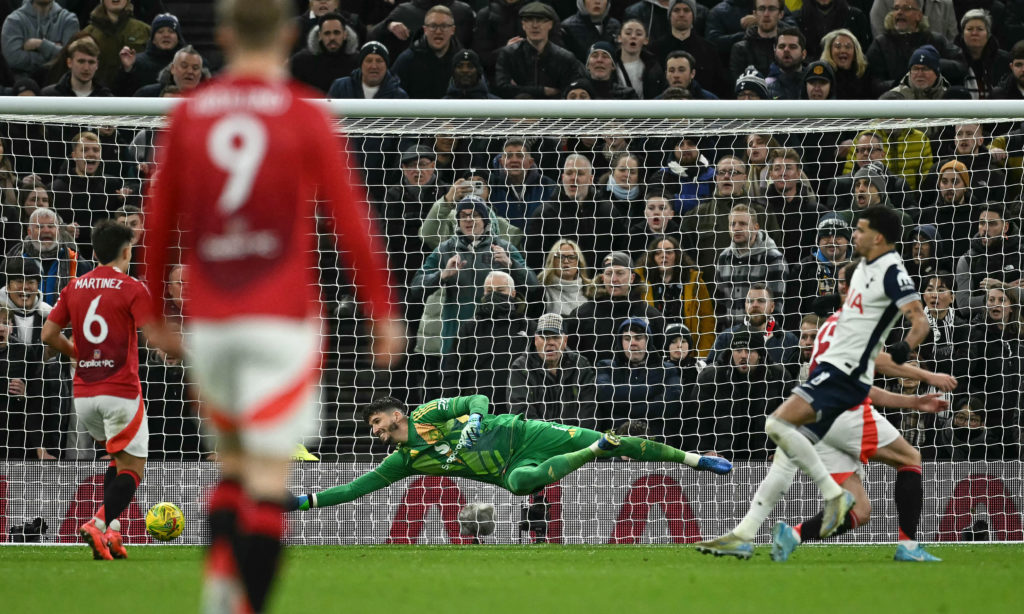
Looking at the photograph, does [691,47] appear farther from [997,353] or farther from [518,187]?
[997,353]

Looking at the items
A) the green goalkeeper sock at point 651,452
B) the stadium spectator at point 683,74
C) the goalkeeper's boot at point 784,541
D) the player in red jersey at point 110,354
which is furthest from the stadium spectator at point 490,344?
the goalkeeper's boot at point 784,541

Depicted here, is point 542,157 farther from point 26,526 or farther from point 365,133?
point 26,526

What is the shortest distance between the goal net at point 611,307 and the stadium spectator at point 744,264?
0.08 feet

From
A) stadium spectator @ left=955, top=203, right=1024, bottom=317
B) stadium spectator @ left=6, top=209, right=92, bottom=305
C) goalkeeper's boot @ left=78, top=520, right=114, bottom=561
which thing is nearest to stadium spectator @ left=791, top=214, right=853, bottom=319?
stadium spectator @ left=955, top=203, right=1024, bottom=317

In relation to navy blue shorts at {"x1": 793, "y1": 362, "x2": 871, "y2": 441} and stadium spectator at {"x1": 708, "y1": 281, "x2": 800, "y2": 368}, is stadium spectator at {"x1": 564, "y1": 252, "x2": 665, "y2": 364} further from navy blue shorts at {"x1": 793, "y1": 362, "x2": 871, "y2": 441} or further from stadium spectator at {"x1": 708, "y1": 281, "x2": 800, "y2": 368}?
navy blue shorts at {"x1": 793, "y1": 362, "x2": 871, "y2": 441}

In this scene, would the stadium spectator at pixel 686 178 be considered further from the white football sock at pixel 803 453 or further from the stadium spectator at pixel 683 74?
the white football sock at pixel 803 453

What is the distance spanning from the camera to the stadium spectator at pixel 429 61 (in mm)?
12531

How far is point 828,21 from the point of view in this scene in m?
13.4

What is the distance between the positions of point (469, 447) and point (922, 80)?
5.41 metres

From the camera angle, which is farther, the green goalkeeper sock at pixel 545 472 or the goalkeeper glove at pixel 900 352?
the green goalkeeper sock at pixel 545 472

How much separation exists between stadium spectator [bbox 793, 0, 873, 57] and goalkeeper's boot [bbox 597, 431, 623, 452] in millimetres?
5596

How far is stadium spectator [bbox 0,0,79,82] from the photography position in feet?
43.1

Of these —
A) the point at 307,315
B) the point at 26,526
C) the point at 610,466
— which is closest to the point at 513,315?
the point at 610,466

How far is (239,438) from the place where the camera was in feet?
12.9
